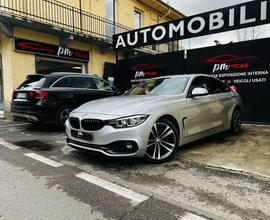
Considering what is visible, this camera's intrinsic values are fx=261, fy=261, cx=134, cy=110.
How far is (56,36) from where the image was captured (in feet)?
38.2

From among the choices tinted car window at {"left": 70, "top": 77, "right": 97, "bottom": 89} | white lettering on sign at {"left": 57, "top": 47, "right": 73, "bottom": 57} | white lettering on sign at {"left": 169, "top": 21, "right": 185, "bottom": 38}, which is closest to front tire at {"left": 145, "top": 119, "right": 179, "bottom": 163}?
tinted car window at {"left": 70, "top": 77, "right": 97, "bottom": 89}

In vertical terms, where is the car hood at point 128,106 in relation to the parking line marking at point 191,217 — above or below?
above

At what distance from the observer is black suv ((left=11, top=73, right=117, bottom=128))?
6863 millimetres

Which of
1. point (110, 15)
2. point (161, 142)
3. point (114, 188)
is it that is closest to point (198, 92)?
point (161, 142)

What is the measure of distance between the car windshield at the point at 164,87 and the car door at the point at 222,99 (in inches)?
40.7

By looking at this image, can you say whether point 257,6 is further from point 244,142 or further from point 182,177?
point 182,177

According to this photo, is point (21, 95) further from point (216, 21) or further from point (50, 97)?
point (216, 21)

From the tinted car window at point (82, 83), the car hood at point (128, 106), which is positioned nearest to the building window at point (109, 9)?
the tinted car window at point (82, 83)

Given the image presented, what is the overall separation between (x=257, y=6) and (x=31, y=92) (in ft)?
22.7

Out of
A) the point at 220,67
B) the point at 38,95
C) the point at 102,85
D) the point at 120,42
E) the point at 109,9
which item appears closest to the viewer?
the point at 38,95

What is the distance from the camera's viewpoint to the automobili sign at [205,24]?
25.6 ft

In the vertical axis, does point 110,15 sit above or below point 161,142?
above

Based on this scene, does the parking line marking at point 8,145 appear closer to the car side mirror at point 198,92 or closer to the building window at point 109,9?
the car side mirror at point 198,92

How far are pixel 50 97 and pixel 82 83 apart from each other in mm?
1388
